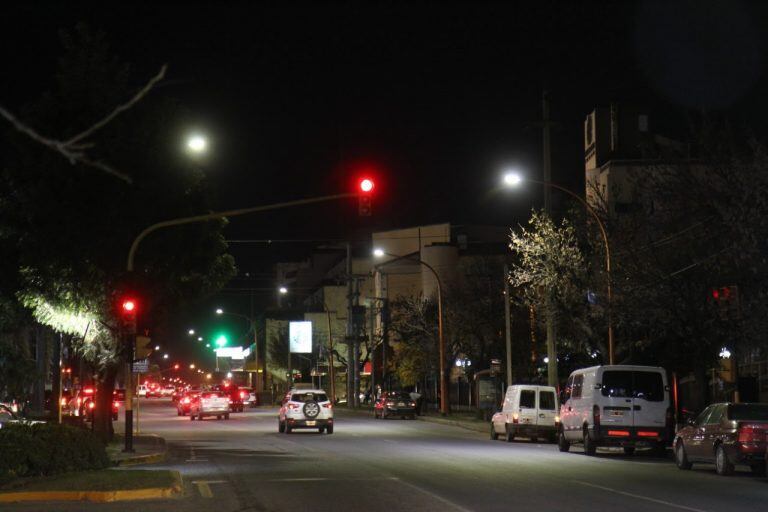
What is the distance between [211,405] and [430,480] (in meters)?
A: 39.5

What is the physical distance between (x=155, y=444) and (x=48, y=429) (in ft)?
41.0

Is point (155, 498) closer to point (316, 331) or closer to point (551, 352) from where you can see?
point (551, 352)

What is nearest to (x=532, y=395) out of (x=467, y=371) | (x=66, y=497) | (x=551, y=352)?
(x=551, y=352)

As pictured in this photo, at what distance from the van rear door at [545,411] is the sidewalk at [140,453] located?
1253 cm

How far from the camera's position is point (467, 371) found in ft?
215

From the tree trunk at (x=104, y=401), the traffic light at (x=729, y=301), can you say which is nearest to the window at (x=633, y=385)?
the traffic light at (x=729, y=301)

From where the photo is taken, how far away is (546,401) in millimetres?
36000

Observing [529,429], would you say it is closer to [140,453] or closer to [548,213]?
[548,213]

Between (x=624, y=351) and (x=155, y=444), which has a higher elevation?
(x=624, y=351)

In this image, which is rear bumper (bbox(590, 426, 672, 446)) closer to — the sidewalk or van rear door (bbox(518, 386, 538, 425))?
van rear door (bbox(518, 386, 538, 425))

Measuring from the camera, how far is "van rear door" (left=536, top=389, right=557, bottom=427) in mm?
35812

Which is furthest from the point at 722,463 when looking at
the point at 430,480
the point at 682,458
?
the point at 430,480

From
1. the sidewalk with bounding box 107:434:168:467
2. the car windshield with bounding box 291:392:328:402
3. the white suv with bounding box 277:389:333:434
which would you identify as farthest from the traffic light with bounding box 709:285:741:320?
the car windshield with bounding box 291:392:328:402

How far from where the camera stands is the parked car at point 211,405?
191ft
